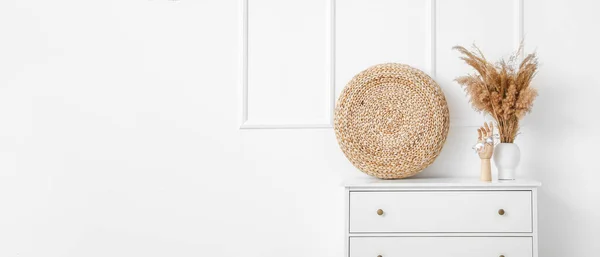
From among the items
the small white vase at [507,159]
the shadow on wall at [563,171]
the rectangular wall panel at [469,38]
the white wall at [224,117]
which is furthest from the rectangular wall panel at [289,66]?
the shadow on wall at [563,171]

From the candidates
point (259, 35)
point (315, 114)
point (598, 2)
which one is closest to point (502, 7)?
point (598, 2)

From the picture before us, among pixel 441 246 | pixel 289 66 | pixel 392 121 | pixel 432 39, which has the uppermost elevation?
pixel 432 39

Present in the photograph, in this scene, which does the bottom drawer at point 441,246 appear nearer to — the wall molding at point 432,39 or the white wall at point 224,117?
the white wall at point 224,117

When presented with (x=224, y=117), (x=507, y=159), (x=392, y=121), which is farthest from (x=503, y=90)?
(x=224, y=117)

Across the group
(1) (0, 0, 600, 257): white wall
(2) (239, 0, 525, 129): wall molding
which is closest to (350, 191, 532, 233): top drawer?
(1) (0, 0, 600, 257): white wall

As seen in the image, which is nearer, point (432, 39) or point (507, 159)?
point (507, 159)

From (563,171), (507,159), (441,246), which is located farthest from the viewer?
(563,171)

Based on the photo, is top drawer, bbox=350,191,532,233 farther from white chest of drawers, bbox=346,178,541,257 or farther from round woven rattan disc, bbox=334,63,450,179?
round woven rattan disc, bbox=334,63,450,179

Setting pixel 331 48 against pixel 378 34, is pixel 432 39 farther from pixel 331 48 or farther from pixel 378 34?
pixel 331 48

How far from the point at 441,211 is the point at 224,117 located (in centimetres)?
104

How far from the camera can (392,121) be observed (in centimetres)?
201

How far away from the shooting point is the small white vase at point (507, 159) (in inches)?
77.4

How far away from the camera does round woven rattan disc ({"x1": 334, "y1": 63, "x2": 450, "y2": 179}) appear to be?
1.99 metres

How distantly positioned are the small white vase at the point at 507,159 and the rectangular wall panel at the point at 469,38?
7.3 inches
